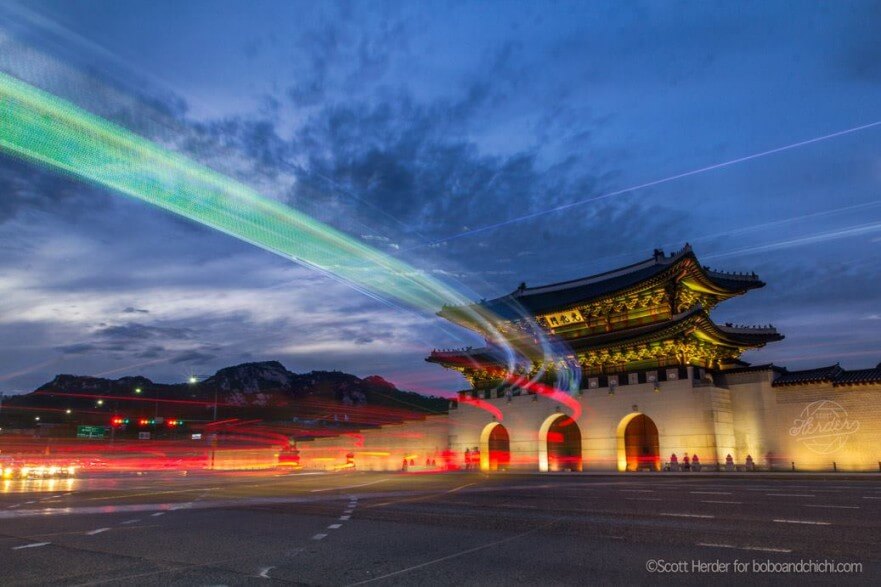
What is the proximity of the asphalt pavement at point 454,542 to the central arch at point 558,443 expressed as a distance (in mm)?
26519

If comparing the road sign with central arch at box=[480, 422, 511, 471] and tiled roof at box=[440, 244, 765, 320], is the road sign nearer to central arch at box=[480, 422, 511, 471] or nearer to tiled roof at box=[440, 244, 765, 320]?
tiled roof at box=[440, 244, 765, 320]

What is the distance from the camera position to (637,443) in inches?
1554

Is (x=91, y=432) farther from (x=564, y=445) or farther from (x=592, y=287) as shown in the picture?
(x=592, y=287)

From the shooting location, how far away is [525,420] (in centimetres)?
4428

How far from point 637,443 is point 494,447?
11910mm

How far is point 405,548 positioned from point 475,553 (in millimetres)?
1122

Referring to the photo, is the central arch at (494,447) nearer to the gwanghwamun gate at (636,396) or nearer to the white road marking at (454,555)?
the gwanghwamun gate at (636,396)

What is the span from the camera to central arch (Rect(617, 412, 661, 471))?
3844 centimetres

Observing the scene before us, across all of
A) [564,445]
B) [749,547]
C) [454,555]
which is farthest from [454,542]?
[564,445]

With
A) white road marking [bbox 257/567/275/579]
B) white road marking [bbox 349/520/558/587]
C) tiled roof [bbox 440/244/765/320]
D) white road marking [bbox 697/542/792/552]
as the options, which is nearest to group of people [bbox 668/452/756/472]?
tiled roof [bbox 440/244/765/320]

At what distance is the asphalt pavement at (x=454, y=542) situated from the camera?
6973mm

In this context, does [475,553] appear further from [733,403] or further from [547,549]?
[733,403]

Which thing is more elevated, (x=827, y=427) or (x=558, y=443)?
(x=827, y=427)

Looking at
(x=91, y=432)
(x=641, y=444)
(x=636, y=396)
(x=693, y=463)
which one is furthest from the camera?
(x=91, y=432)
